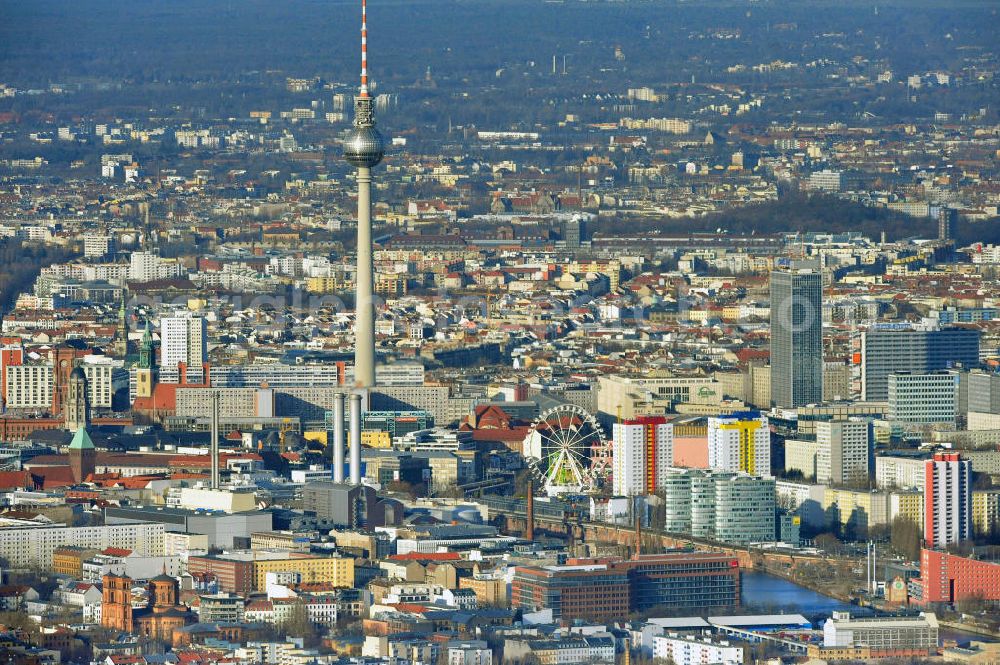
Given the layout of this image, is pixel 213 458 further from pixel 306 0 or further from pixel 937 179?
pixel 306 0

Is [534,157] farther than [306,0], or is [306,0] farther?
[306,0]

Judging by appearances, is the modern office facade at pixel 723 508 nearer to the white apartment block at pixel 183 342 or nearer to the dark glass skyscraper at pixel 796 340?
the dark glass skyscraper at pixel 796 340

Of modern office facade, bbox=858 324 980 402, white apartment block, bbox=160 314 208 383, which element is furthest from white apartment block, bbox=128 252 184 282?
modern office facade, bbox=858 324 980 402

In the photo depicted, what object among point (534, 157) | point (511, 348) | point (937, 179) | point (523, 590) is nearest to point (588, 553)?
point (523, 590)

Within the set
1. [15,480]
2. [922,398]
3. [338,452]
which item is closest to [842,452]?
[338,452]

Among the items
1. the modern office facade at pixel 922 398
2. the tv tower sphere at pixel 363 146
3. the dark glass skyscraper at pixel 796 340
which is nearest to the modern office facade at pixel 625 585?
the modern office facade at pixel 922 398

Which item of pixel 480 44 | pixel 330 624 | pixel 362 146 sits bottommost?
pixel 330 624
